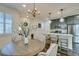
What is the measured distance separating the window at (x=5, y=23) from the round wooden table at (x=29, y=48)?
0.36 meters

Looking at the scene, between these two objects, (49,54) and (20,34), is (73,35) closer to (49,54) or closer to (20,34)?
(49,54)

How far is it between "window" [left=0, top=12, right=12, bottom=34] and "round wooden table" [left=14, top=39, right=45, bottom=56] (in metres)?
0.36

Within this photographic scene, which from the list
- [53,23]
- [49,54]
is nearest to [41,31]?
[53,23]

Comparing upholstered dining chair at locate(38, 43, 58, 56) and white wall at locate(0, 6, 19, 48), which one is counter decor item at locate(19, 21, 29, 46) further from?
upholstered dining chair at locate(38, 43, 58, 56)

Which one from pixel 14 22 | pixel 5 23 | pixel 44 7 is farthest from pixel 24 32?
pixel 44 7

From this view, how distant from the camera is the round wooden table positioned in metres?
2.41

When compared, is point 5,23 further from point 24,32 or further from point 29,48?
point 29,48

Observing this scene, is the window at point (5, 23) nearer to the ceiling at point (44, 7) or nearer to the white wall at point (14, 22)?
the white wall at point (14, 22)

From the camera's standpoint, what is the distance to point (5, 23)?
2.40 metres

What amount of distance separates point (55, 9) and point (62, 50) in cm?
88

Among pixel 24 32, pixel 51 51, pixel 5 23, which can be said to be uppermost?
pixel 5 23

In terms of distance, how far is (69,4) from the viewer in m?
2.41

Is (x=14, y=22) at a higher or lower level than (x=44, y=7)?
lower

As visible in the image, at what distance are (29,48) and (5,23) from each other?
0.73m
